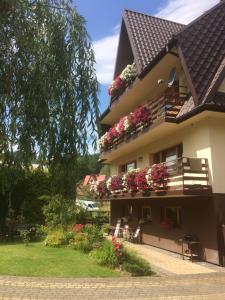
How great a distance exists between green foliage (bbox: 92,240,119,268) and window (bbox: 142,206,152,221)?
7517mm

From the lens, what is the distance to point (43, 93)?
4973 millimetres

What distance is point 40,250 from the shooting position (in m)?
14.6

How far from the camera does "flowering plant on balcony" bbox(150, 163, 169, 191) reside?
1518 centimetres

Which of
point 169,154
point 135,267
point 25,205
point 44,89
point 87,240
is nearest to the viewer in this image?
point 44,89

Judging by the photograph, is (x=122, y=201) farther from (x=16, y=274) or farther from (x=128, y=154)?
(x=16, y=274)

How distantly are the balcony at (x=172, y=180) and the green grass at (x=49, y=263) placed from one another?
4.14 meters

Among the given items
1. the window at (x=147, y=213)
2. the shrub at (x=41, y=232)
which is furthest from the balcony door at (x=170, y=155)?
the shrub at (x=41, y=232)

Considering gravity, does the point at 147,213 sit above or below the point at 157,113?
below

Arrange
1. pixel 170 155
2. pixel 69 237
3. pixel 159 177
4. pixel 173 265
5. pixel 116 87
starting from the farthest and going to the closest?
pixel 116 87, pixel 170 155, pixel 69 237, pixel 159 177, pixel 173 265

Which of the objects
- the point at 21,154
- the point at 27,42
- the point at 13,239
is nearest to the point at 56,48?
the point at 27,42

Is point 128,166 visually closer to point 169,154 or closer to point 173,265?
point 169,154

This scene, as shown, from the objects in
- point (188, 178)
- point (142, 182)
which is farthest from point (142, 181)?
point (188, 178)

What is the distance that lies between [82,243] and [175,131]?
6.35 m

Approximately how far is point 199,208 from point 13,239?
9.41 meters
